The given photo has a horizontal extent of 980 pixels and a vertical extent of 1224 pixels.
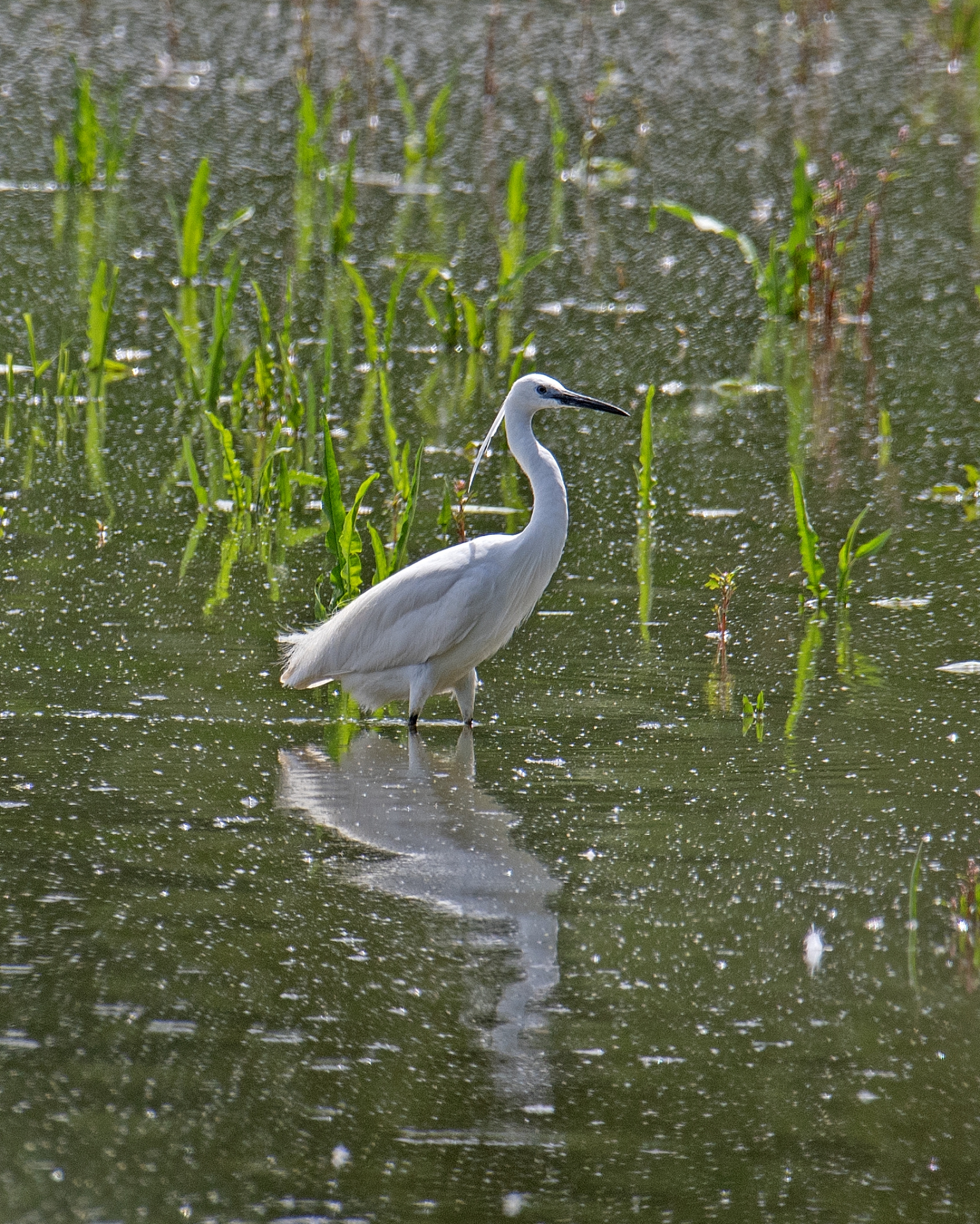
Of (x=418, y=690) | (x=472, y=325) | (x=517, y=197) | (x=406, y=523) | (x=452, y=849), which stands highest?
(x=517, y=197)

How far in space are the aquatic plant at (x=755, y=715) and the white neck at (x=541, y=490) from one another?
2.05 feet

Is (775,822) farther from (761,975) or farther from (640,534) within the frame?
(640,534)

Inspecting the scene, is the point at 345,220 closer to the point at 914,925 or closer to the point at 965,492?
the point at 965,492

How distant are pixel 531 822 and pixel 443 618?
0.71 metres

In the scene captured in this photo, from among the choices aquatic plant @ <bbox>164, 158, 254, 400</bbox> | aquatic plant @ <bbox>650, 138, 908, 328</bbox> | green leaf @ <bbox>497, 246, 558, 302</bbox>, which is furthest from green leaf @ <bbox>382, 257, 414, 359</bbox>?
aquatic plant @ <bbox>650, 138, 908, 328</bbox>

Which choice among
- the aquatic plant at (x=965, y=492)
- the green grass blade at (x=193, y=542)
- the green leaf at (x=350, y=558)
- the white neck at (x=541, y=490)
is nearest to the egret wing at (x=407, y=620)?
the white neck at (x=541, y=490)

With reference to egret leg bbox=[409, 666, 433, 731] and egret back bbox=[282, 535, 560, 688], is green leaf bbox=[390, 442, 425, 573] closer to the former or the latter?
egret back bbox=[282, 535, 560, 688]

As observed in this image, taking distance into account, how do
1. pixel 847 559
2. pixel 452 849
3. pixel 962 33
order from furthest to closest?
1. pixel 962 33
2. pixel 847 559
3. pixel 452 849

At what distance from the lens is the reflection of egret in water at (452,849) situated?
2.78m

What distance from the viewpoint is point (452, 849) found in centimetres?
351

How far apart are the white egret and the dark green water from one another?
14 cm

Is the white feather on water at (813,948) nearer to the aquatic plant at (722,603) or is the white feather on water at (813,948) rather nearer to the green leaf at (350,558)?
the aquatic plant at (722,603)

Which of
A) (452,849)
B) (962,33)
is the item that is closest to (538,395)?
(452,849)

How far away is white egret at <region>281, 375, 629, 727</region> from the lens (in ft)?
13.6
